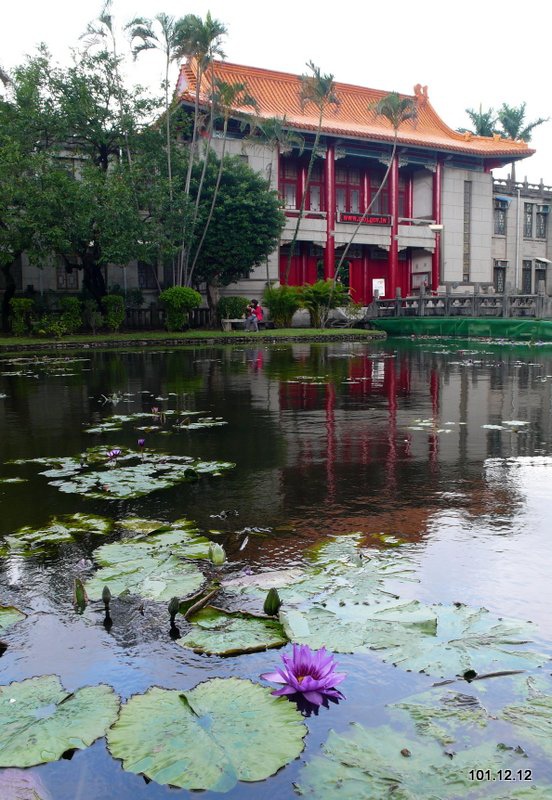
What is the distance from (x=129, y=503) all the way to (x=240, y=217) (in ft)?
73.2

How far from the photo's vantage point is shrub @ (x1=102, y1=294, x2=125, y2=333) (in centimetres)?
2473

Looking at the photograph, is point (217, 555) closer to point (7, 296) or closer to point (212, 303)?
point (7, 296)

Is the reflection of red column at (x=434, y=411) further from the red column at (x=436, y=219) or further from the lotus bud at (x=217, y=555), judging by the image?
the red column at (x=436, y=219)

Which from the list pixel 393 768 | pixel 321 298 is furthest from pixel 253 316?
pixel 393 768

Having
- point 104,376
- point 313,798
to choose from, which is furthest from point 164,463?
point 104,376

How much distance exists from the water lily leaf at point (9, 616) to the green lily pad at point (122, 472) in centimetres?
153

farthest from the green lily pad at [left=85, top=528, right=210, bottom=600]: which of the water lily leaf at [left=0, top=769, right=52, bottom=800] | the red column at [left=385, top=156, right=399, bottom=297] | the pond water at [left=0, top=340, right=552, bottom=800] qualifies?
the red column at [left=385, top=156, right=399, bottom=297]

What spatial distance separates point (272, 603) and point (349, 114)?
109ft

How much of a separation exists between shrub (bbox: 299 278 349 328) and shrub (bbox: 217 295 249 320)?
225 centimetres

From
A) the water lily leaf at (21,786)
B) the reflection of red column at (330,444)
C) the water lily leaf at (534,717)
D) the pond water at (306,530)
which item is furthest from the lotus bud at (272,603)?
the reflection of red column at (330,444)

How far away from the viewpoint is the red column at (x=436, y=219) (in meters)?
33.5

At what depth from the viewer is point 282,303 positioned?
27469mm

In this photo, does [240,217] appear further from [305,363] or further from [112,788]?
[112,788]

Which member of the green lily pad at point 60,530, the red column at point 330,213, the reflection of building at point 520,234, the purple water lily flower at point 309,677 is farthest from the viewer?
the reflection of building at point 520,234
